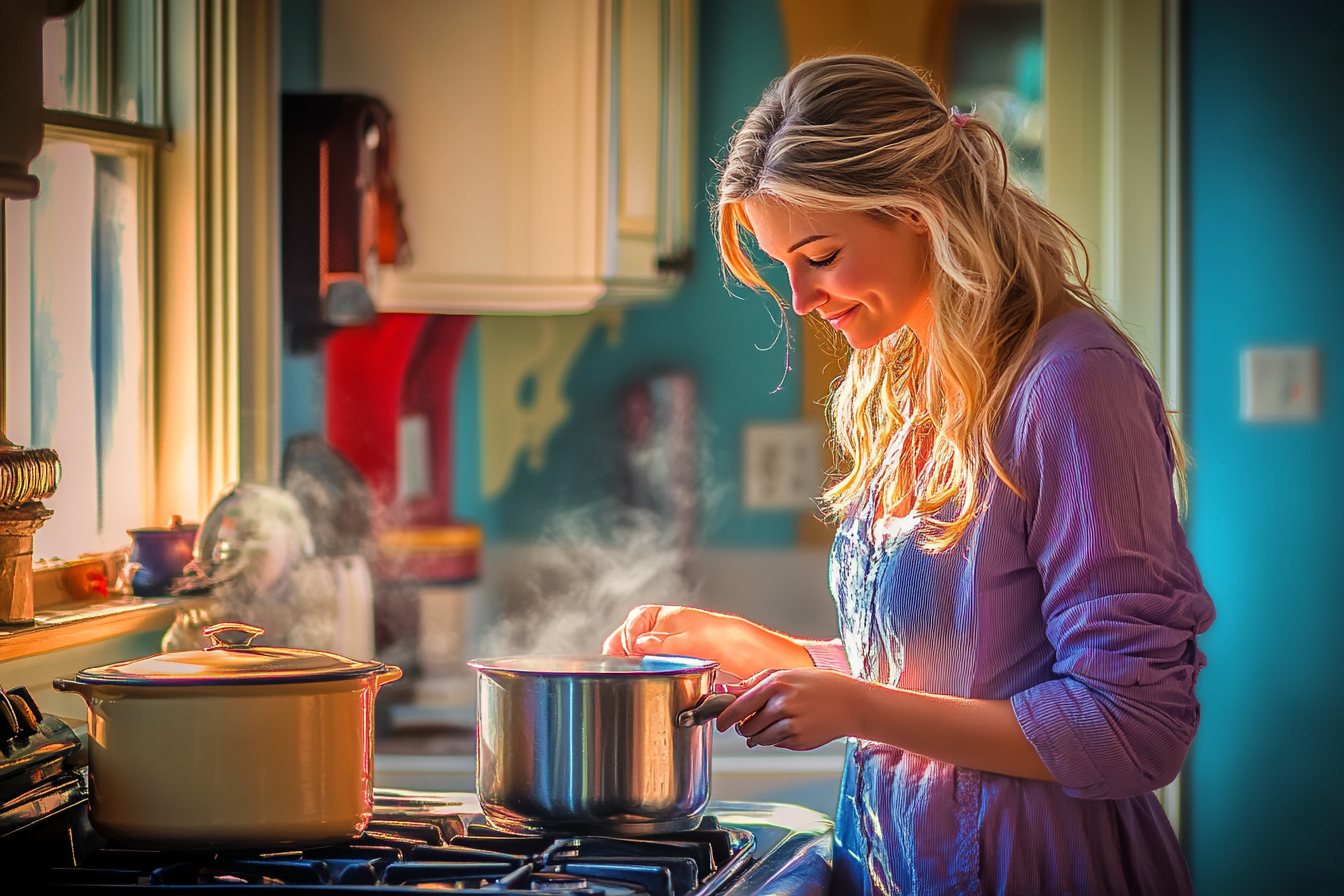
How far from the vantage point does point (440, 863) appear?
0.89 m

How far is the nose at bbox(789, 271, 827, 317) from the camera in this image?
A: 43.4 inches

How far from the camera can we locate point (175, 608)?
1.54 meters

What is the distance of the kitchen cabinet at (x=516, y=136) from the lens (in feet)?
6.60

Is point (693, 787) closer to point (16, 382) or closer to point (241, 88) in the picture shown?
point (16, 382)

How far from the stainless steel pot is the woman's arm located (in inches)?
1.6

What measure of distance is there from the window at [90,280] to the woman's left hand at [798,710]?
911 millimetres

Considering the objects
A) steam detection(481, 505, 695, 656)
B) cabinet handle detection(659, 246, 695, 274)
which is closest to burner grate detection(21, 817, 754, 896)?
steam detection(481, 505, 695, 656)

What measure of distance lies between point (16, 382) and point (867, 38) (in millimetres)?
1453

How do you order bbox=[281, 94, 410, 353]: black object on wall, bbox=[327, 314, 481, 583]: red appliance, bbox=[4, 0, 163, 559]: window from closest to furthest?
bbox=[4, 0, 163, 559]: window → bbox=[281, 94, 410, 353]: black object on wall → bbox=[327, 314, 481, 583]: red appliance

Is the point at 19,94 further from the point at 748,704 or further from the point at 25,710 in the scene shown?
the point at 748,704

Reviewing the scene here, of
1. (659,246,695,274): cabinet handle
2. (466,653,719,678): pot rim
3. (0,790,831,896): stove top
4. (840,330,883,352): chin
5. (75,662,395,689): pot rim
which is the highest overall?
(659,246,695,274): cabinet handle

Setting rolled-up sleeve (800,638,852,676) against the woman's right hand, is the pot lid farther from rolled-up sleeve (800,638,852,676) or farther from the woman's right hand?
rolled-up sleeve (800,638,852,676)

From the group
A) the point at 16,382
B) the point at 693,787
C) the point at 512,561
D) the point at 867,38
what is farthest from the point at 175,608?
the point at 867,38

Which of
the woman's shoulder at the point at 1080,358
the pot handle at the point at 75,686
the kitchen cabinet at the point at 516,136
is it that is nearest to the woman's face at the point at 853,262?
the woman's shoulder at the point at 1080,358
